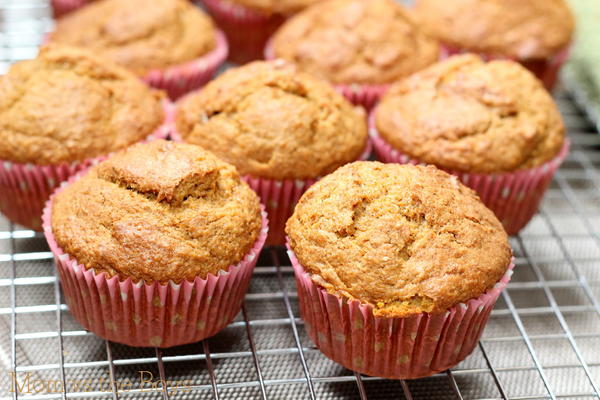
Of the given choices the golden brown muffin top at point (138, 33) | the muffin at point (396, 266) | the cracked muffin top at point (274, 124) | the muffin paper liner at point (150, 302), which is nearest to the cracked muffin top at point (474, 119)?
the cracked muffin top at point (274, 124)

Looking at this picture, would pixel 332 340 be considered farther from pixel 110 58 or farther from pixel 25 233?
pixel 110 58

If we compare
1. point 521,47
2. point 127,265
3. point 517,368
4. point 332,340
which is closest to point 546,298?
point 517,368

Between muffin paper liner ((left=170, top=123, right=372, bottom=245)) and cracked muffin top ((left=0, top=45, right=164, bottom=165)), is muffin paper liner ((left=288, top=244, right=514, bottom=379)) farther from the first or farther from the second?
cracked muffin top ((left=0, top=45, right=164, bottom=165))

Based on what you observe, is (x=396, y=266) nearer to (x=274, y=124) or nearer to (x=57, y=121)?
(x=274, y=124)

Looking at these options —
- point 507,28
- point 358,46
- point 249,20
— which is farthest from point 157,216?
point 507,28

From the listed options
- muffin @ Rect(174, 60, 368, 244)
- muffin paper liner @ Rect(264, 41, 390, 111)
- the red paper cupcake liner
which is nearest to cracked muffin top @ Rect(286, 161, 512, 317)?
muffin @ Rect(174, 60, 368, 244)

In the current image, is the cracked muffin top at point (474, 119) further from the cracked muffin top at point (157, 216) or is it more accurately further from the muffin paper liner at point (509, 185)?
the cracked muffin top at point (157, 216)
